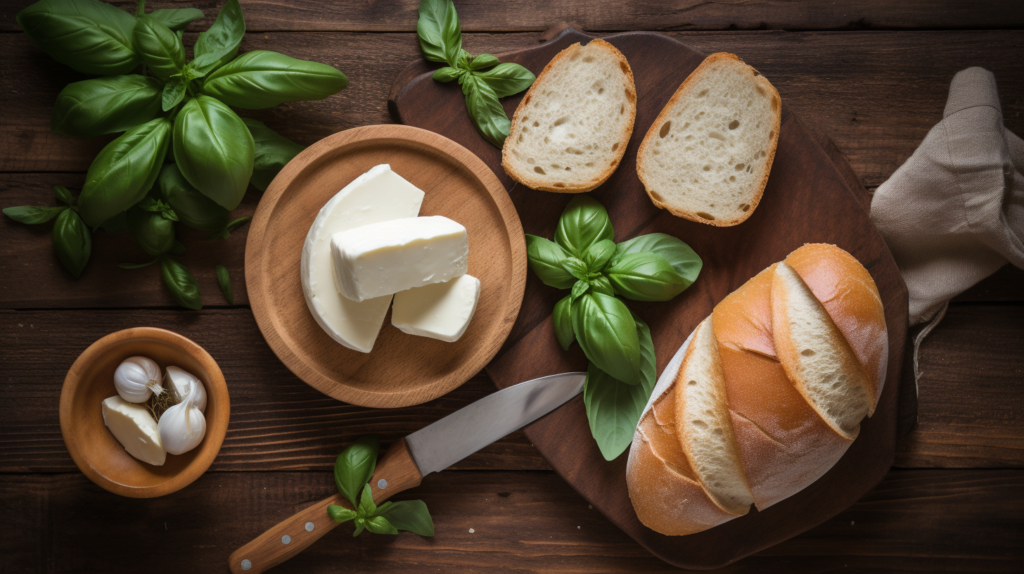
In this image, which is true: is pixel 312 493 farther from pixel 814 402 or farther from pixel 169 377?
pixel 814 402

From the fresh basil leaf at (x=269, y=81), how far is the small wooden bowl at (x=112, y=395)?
645 mm

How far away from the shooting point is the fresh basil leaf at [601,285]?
1.50m

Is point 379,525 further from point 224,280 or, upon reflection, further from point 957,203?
point 957,203

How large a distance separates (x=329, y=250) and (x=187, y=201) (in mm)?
408

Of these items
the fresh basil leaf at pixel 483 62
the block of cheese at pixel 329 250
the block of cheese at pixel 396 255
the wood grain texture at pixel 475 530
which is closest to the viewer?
the block of cheese at pixel 396 255

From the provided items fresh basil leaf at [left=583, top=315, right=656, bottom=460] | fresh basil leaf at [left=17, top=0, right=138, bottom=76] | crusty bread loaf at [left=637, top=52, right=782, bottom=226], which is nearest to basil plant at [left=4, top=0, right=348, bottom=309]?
fresh basil leaf at [left=17, top=0, right=138, bottom=76]

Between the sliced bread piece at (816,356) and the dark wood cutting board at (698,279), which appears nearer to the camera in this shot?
the sliced bread piece at (816,356)

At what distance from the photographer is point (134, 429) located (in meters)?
1.48

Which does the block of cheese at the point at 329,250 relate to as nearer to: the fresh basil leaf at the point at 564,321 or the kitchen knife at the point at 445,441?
the kitchen knife at the point at 445,441

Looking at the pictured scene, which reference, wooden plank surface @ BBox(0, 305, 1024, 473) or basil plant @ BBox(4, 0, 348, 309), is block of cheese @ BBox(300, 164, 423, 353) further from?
wooden plank surface @ BBox(0, 305, 1024, 473)

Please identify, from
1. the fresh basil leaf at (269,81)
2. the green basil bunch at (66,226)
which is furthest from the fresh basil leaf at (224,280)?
the fresh basil leaf at (269,81)

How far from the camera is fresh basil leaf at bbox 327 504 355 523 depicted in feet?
5.09

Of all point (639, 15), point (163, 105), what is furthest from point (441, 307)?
point (639, 15)

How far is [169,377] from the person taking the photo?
59.3 inches
